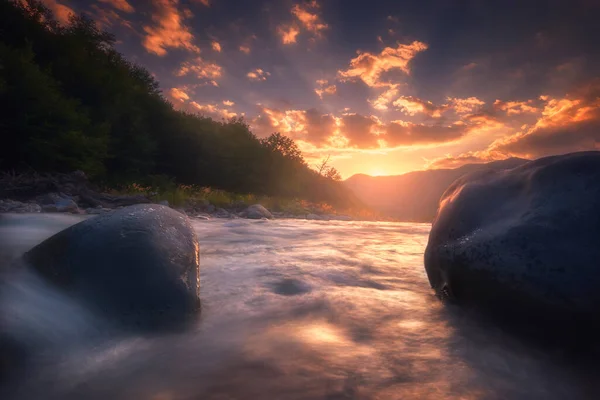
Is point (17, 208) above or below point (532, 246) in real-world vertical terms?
below

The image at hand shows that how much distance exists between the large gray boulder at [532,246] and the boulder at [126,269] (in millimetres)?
1524

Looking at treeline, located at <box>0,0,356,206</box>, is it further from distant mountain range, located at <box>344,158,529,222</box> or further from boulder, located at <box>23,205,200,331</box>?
distant mountain range, located at <box>344,158,529,222</box>

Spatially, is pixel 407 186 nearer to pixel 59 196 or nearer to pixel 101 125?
pixel 101 125

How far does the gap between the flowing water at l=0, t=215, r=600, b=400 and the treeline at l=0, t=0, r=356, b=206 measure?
8.97 m

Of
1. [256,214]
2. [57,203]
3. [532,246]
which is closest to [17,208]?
[57,203]

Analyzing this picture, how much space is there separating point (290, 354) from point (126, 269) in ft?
3.09

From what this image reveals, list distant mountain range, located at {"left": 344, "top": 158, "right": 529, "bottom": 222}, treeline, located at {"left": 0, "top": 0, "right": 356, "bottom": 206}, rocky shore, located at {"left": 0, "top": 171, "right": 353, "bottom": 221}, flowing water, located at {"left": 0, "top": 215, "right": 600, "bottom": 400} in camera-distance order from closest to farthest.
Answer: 1. flowing water, located at {"left": 0, "top": 215, "right": 600, "bottom": 400}
2. rocky shore, located at {"left": 0, "top": 171, "right": 353, "bottom": 221}
3. treeline, located at {"left": 0, "top": 0, "right": 356, "bottom": 206}
4. distant mountain range, located at {"left": 344, "top": 158, "right": 529, "bottom": 222}

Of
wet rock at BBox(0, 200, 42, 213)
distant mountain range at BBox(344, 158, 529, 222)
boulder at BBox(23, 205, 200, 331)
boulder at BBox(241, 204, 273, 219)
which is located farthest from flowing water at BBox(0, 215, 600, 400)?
distant mountain range at BBox(344, 158, 529, 222)

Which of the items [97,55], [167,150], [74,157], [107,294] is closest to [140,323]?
[107,294]

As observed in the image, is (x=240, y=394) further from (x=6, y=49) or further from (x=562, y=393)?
(x=6, y=49)

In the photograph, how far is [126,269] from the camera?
1.55m

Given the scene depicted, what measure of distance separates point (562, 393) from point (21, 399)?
5.61 ft

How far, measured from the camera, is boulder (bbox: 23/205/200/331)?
4.67 feet

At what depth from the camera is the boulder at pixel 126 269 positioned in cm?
142
